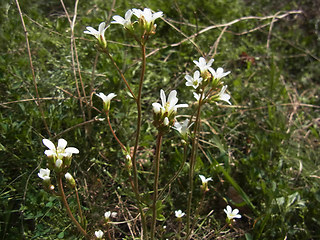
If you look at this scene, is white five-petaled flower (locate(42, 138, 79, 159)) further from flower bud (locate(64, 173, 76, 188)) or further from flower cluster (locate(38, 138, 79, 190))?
flower bud (locate(64, 173, 76, 188))

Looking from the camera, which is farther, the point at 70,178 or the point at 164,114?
the point at 70,178

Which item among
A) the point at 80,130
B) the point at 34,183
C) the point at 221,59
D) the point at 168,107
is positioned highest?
the point at 168,107

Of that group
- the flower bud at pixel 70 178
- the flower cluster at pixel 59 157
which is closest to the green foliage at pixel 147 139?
the flower bud at pixel 70 178

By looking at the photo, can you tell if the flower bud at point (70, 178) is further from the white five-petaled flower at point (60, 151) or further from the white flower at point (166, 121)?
the white flower at point (166, 121)

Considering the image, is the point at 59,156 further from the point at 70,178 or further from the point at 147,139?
the point at 147,139

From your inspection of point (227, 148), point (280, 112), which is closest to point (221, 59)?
point (280, 112)

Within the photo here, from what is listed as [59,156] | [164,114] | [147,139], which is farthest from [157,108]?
[147,139]

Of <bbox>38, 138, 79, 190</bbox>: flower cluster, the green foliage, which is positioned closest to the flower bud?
<bbox>38, 138, 79, 190</bbox>: flower cluster

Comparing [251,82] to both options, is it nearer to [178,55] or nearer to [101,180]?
[178,55]
